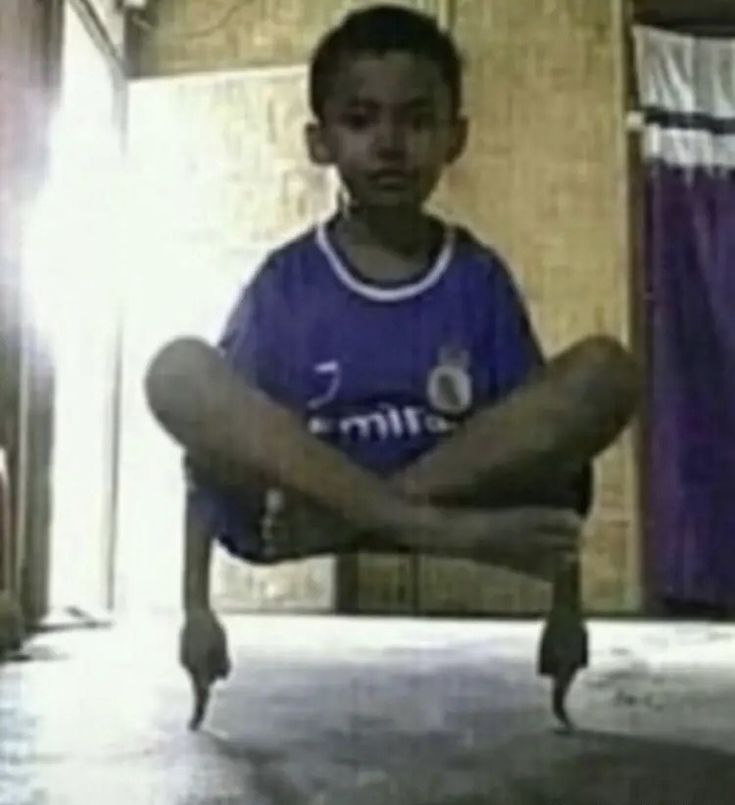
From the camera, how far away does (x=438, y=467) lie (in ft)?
4.25

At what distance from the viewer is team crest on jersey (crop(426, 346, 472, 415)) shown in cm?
142

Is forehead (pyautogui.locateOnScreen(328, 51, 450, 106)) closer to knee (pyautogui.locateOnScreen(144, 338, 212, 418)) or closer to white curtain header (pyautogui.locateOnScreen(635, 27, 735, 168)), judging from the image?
knee (pyautogui.locateOnScreen(144, 338, 212, 418))

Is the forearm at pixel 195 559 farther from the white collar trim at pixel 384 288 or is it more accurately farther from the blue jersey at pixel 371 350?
the white collar trim at pixel 384 288

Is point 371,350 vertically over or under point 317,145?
under

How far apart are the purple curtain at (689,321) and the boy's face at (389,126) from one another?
10.9 ft

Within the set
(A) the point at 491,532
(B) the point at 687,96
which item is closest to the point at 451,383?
(A) the point at 491,532

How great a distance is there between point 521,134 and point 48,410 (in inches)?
70.5

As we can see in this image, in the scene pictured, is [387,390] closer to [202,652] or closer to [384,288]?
[384,288]

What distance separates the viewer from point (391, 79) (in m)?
1.45

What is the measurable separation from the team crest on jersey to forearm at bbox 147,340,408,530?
5.6 inches

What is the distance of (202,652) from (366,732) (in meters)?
0.14

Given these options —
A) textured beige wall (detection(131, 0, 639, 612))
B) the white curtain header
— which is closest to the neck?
textured beige wall (detection(131, 0, 639, 612))

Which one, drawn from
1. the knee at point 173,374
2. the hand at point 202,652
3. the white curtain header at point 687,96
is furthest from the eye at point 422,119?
the white curtain header at point 687,96

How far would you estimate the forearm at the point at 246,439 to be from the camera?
1.28 meters
